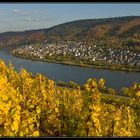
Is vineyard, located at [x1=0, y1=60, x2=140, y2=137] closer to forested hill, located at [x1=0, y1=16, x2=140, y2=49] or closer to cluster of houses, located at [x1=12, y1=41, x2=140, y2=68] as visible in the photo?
cluster of houses, located at [x1=12, y1=41, x2=140, y2=68]

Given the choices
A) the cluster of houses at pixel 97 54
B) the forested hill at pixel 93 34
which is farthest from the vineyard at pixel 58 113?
the forested hill at pixel 93 34

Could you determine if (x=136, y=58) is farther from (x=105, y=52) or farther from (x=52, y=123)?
(x=52, y=123)

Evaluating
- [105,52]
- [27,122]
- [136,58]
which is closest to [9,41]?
[105,52]

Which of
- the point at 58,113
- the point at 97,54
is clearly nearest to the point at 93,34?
the point at 97,54

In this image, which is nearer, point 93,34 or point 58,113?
point 58,113

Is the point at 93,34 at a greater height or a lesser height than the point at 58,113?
greater

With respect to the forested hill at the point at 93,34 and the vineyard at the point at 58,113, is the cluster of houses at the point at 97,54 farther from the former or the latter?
the vineyard at the point at 58,113

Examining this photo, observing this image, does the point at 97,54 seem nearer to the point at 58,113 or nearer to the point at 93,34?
the point at 93,34
